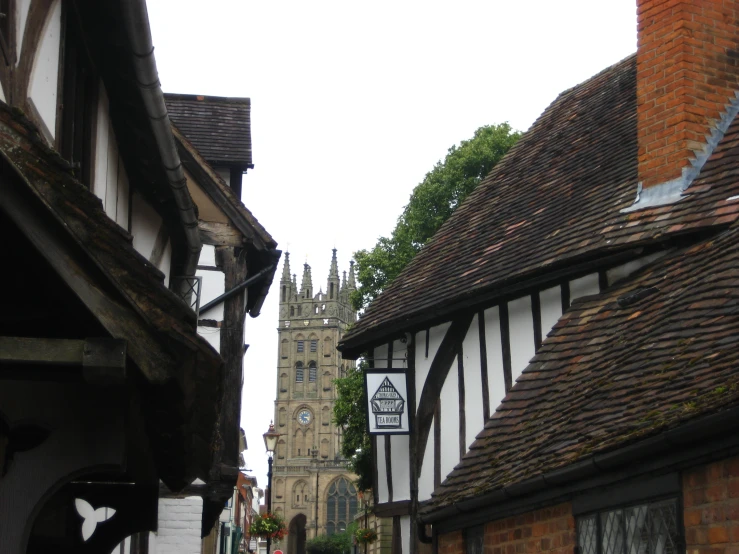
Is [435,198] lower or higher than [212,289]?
higher

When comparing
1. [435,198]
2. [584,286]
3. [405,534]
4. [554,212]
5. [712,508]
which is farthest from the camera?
[435,198]

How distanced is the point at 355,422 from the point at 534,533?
67.5 feet

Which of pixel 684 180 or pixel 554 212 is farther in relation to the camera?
pixel 554 212

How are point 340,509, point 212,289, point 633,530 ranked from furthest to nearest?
point 340,509 → point 212,289 → point 633,530

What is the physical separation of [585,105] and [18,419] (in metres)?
12.3

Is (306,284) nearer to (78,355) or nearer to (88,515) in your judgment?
(88,515)

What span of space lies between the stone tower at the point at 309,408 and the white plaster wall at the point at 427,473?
10358 cm

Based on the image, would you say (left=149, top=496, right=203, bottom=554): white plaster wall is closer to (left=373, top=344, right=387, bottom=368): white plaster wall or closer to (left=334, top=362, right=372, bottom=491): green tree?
(left=373, top=344, right=387, bottom=368): white plaster wall

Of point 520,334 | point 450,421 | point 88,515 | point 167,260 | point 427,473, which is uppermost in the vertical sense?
point 167,260

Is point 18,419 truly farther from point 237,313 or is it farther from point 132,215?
point 237,313

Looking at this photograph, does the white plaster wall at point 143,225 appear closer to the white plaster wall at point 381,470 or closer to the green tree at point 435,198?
the white plaster wall at point 381,470

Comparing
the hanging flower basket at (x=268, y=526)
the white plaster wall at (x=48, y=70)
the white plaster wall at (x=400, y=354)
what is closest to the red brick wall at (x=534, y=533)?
the white plaster wall at (x=48, y=70)

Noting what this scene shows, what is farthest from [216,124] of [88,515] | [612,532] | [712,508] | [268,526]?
[268,526]

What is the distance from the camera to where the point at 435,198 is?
30.8 metres
